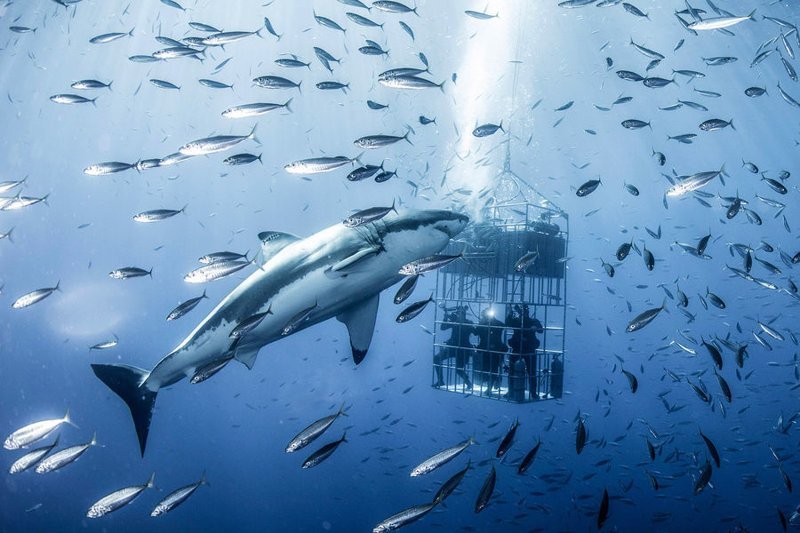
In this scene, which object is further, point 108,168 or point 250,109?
point 108,168

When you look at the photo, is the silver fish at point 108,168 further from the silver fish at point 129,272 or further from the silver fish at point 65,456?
the silver fish at point 65,456

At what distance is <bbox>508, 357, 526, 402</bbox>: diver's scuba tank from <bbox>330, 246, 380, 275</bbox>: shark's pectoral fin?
538cm

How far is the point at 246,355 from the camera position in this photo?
17.5ft

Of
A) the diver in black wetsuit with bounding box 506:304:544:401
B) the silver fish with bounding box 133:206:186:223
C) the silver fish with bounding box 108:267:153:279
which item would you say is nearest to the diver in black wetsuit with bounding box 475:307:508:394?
the diver in black wetsuit with bounding box 506:304:544:401

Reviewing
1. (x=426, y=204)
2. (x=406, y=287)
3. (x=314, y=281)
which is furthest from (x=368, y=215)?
(x=426, y=204)

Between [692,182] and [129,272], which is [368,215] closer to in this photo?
[129,272]

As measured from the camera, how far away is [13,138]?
2419 inches

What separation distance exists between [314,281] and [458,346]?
6019mm

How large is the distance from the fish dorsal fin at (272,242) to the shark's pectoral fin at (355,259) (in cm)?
114

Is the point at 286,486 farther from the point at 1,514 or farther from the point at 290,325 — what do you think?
the point at 290,325

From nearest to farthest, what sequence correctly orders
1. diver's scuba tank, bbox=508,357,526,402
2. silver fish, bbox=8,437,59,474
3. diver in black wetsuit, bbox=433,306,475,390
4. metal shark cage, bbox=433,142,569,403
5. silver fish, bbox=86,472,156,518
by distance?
silver fish, bbox=86,472,156,518 < silver fish, bbox=8,437,59,474 < diver's scuba tank, bbox=508,357,526,402 < metal shark cage, bbox=433,142,569,403 < diver in black wetsuit, bbox=433,306,475,390

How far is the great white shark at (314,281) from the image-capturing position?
4480mm

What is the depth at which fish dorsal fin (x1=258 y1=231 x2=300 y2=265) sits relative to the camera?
523 cm

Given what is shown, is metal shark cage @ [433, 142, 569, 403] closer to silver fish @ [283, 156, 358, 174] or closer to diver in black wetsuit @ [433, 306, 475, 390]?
diver in black wetsuit @ [433, 306, 475, 390]
